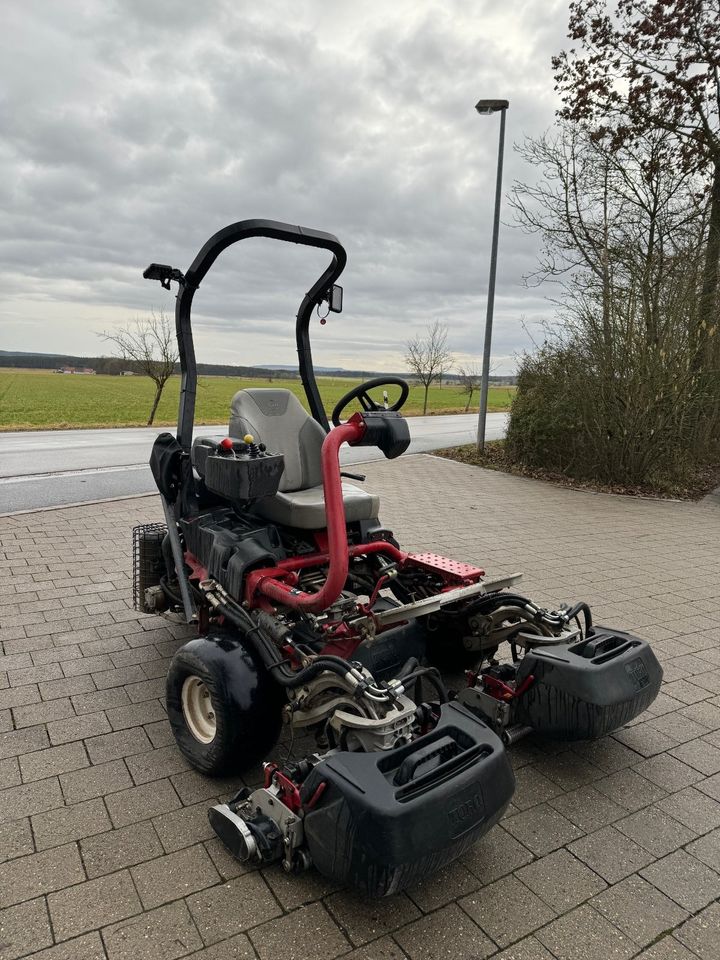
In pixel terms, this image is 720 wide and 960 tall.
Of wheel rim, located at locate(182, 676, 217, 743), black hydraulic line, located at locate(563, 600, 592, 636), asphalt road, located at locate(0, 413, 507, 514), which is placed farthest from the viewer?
asphalt road, located at locate(0, 413, 507, 514)

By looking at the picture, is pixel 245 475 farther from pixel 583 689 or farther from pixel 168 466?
pixel 583 689

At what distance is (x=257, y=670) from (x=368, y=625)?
1.58 feet

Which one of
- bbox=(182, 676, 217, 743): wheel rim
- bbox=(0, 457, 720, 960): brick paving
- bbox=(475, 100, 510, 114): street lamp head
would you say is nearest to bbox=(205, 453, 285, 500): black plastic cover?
bbox=(182, 676, 217, 743): wheel rim

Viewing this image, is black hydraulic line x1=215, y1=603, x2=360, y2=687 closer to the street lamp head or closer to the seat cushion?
the seat cushion

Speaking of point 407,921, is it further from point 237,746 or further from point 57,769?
point 57,769

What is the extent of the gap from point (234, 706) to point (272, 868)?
1.85 ft

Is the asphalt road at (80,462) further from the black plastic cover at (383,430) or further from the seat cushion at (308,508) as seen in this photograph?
the black plastic cover at (383,430)

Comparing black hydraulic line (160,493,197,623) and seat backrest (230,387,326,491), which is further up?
seat backrest (230,387,326,491)

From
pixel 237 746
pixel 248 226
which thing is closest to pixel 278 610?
pixel 237 746

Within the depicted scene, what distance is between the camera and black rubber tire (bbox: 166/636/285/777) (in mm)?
2641

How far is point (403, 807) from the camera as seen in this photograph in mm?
1946

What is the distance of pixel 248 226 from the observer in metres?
3.34

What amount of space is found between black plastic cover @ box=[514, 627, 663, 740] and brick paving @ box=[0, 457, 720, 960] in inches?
12.1

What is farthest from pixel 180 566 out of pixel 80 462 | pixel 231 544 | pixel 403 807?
pixel 80 462
